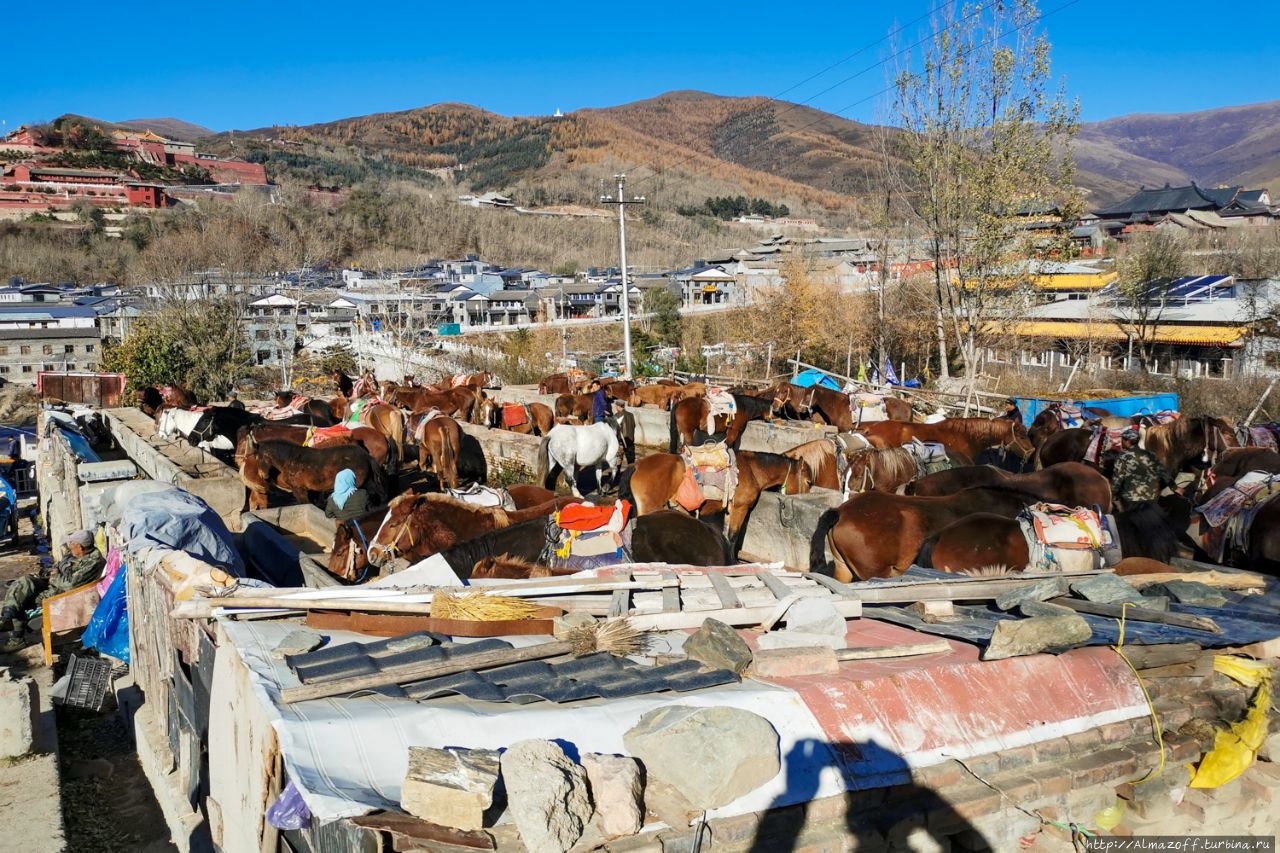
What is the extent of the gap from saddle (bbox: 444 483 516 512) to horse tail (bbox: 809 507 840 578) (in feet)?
9.94

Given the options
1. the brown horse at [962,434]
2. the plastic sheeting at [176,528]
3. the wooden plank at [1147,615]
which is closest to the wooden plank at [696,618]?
the wooden plank at [1147,615]

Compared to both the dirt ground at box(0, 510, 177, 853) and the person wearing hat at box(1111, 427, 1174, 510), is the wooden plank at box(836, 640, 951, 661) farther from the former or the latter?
the person wearing hat at box(1111, 427, 1174, 510)

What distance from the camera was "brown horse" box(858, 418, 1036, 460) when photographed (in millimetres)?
15391

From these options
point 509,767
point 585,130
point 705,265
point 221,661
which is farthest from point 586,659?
point 585,130

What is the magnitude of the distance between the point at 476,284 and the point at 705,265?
18179mm

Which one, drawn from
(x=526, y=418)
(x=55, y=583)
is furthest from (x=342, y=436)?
(x=526, y=418)

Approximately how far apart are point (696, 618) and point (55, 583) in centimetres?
802

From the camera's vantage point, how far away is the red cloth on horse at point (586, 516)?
8164 millimetres

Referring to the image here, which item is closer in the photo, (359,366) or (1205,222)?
(359,366)

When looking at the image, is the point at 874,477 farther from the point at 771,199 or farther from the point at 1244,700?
the point at 771,199

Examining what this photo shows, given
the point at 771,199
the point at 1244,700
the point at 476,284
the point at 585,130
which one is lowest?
the point at 1244,700

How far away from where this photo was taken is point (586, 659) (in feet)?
14.9

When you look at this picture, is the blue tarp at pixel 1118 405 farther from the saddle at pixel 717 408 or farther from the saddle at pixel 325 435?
the saddle at pixel 325 435

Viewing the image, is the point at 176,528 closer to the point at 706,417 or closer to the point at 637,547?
the point at 637,547
